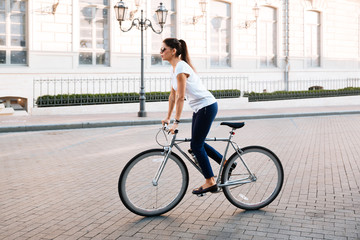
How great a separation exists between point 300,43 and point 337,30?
3656mm

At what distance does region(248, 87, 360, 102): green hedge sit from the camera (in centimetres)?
2375

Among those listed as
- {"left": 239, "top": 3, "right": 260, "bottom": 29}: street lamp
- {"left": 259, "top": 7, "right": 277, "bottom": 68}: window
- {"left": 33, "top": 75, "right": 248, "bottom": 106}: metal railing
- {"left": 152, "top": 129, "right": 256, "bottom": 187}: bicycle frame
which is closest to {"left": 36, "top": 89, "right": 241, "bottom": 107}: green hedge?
{"left": 33, "top": 75, "right": 248, "bottom": 106}: metal railing

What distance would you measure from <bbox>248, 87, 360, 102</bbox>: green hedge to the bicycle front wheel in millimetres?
18829

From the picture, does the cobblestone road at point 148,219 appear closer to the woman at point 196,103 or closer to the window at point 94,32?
the woman at point 196,103

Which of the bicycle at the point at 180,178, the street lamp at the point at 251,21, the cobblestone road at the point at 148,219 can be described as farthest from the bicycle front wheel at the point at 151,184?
the street lamp at the point at 251,21

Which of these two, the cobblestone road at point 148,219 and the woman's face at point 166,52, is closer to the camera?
the cobblestone road at point 148,219

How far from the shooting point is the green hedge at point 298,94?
23.8 metres

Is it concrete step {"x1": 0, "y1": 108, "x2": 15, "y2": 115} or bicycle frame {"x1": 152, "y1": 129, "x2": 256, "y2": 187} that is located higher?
concrete step {"x1": 0, "y1": 108, "x2": 15, "y2": 115}

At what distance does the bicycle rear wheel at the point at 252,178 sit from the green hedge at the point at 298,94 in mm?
18442

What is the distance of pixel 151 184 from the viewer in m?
5.02

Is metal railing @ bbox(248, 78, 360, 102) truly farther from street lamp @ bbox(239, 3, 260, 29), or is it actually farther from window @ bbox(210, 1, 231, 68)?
street lamp @ bbox(239, 3, 260, 29)

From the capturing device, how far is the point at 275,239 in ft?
14.0

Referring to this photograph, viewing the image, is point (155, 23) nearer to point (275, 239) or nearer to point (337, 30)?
point (337, 30)

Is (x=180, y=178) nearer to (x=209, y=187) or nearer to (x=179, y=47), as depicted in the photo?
(x=209, y=187)
